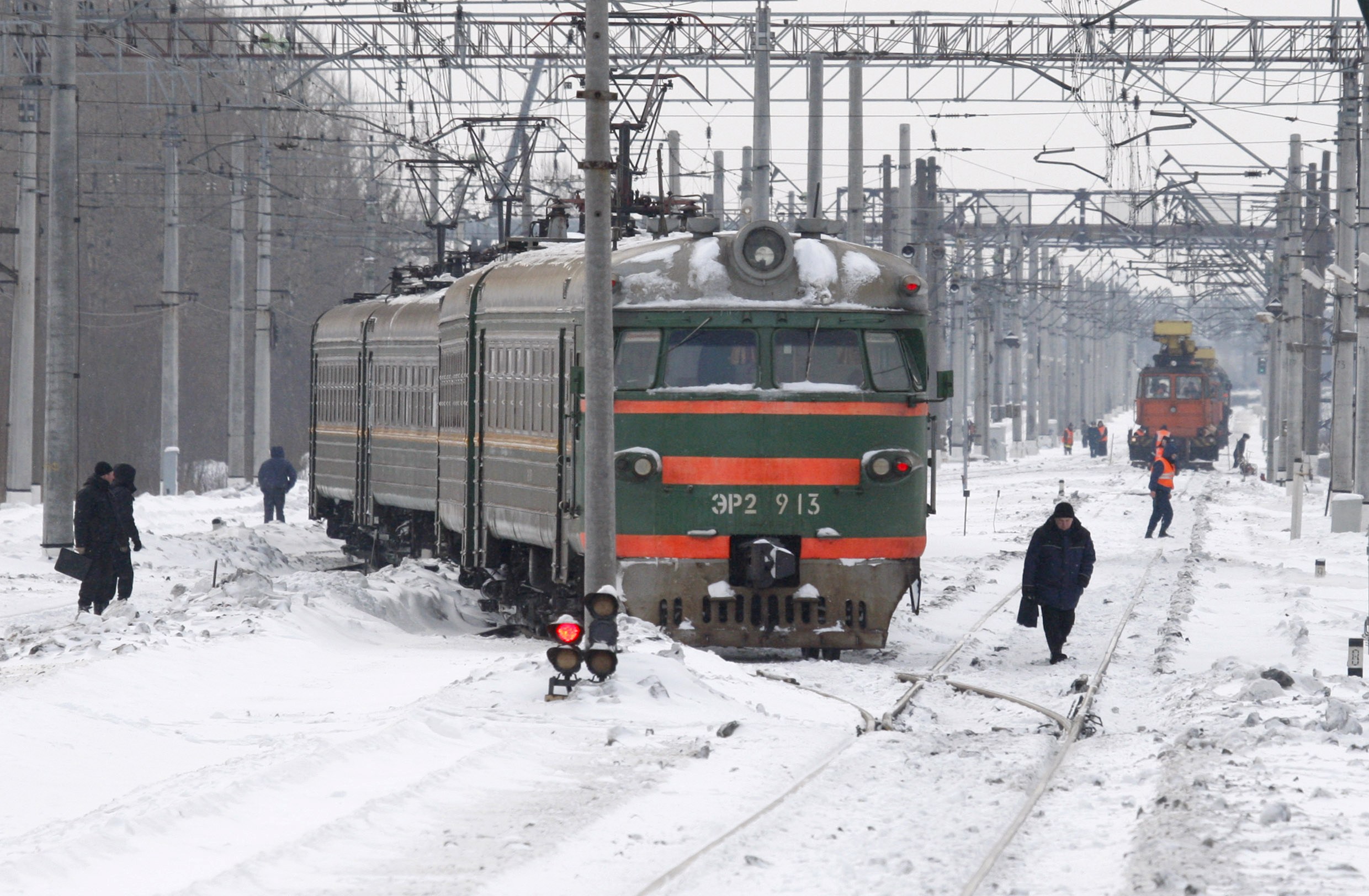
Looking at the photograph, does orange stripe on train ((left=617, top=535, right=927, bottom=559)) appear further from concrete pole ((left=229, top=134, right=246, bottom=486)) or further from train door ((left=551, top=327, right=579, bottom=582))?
concrete pole ((left=229, top=134, right=246, bottom=486))

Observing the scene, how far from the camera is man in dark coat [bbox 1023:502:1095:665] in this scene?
1557cm

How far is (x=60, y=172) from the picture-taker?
22.5m

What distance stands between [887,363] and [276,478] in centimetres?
2040

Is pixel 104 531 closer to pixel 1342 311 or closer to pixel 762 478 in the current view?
pixel 762 478

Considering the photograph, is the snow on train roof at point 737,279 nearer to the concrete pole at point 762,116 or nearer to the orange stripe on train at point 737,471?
the orange stripe on train at point 737,471

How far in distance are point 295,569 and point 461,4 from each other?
990cm

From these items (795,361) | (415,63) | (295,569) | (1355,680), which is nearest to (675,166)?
(415,63)

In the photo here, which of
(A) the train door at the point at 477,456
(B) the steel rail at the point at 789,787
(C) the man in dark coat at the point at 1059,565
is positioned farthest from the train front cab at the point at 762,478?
(A) the train door at the point at 477,456

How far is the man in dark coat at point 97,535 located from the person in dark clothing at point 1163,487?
17.2 m

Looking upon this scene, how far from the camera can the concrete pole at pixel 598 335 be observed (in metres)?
13.1

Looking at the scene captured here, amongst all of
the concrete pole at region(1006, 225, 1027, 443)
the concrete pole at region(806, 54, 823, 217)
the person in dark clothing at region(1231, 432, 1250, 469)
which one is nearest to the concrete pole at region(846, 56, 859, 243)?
the concrete pole at region(806, 54, 823, 217)

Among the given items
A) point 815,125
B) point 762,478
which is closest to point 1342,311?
point 815,125

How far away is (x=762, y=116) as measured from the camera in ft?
85.6

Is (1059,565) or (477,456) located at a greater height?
(477,456)
